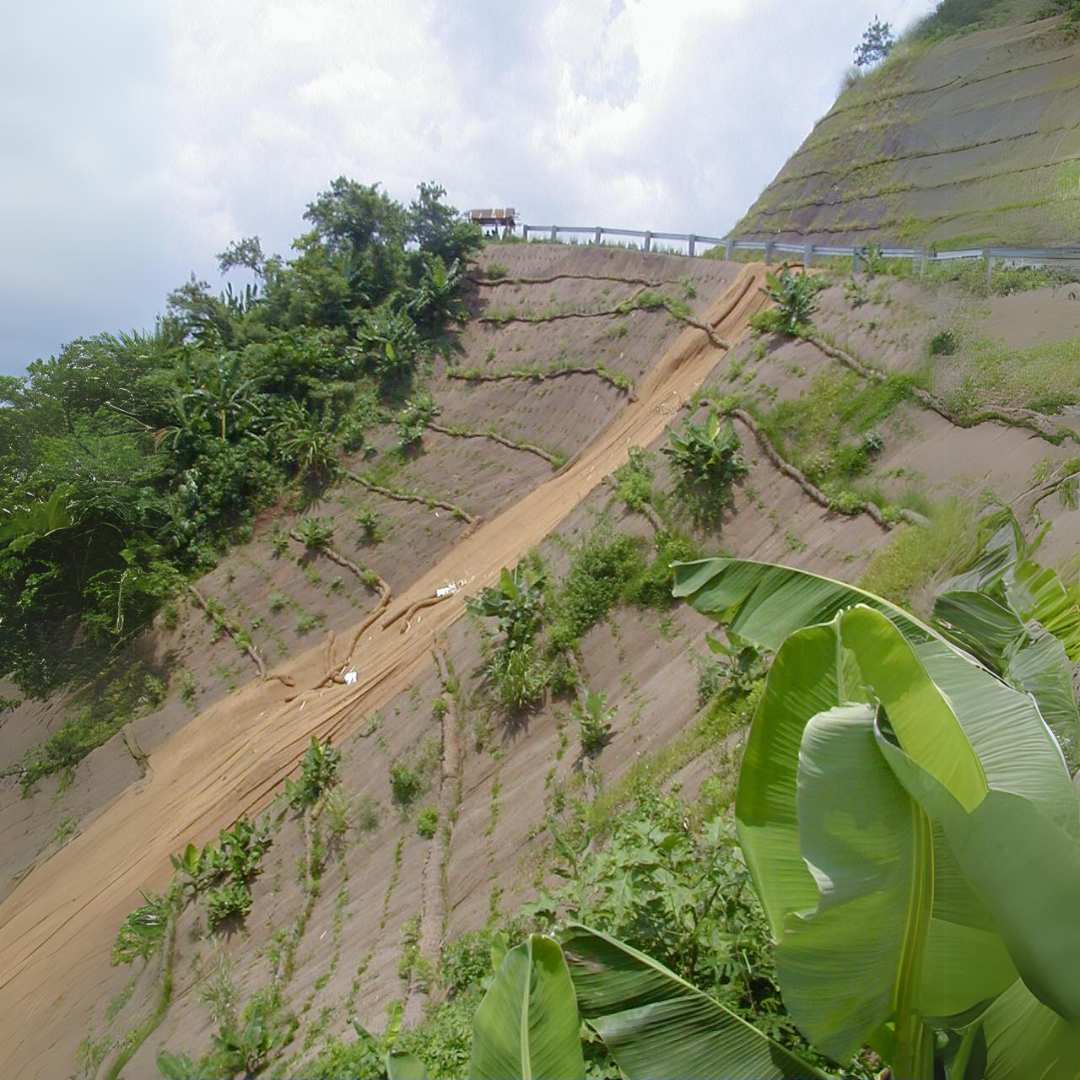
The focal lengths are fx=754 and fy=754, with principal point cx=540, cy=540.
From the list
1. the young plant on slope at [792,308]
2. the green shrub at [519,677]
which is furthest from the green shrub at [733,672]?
the young plant on slope at [792,308]

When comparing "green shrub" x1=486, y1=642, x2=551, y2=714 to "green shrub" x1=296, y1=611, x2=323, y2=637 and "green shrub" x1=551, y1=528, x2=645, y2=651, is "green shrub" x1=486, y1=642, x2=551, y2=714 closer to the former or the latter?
"green shrub" x1=551, y1=528, x2=645, y2=651

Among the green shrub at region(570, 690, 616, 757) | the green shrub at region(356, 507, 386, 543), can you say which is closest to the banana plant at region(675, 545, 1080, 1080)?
the green shrub at region(570, 690, 616, 757)

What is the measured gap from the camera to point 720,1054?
2818mm

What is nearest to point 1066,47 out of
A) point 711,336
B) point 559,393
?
point 711,336

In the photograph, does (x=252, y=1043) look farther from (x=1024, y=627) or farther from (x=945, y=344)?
(x=945, y=344)

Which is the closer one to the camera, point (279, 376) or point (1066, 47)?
point (279, 376)

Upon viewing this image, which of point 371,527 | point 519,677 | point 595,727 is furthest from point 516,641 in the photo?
point 371,527

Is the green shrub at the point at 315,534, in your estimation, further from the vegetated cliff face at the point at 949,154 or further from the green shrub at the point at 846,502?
the vegetated cliff face at the point at 949,154

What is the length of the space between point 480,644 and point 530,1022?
8.96m

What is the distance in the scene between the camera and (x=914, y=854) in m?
2.42

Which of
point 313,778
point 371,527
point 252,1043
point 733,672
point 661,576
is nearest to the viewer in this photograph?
point 252,1043

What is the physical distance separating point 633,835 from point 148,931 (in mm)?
9561

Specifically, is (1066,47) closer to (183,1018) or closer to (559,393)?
(559,393)

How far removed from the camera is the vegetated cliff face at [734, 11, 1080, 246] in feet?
64.5
